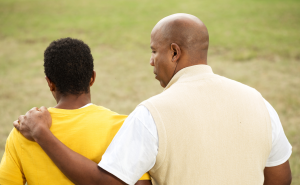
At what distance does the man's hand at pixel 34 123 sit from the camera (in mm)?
1690

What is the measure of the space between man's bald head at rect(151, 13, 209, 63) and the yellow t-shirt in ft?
2.00

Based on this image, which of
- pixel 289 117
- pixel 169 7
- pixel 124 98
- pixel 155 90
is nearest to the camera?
pixel 289 117

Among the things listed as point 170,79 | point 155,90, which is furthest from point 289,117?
point 170,79

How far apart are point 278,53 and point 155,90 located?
6.62 meters

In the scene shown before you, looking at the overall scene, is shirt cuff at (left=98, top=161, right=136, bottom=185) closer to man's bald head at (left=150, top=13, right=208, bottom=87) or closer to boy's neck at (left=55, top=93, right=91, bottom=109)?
boy's neck at (left=55, top=93, right=91, bottom=109)

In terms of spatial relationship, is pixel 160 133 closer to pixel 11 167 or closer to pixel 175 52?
pixel 175 52

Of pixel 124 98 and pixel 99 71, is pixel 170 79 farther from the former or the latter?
pixel 99 71

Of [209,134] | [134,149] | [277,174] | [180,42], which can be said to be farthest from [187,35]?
[277,174]

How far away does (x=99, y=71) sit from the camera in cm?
1032

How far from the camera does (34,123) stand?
1719 millimetres

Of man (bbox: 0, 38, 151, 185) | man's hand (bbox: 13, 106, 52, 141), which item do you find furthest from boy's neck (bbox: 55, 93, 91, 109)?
man's hand (bbox: 13, 106, 52, 141)

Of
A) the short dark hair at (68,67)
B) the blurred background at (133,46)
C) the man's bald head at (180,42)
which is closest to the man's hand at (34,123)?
the short dark hair at (68,67)

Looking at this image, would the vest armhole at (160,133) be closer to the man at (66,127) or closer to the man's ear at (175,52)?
the man at (66,127)

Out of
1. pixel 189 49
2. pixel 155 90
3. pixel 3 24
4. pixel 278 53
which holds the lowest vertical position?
pixel 278 53
